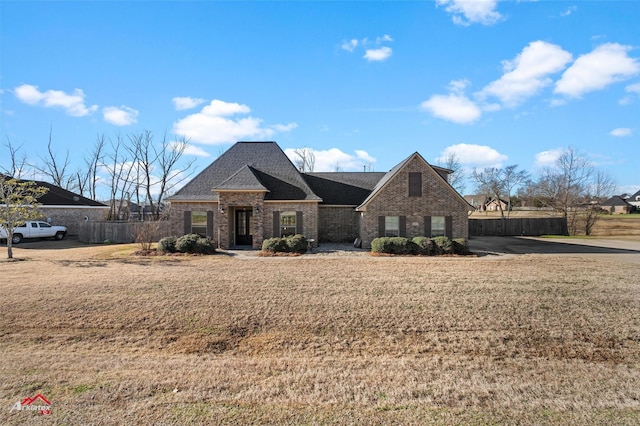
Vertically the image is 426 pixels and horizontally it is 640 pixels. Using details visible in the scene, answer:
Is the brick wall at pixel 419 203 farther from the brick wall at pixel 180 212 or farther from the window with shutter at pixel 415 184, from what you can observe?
the brick wall at pixel 180 212

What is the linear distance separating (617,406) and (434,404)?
2.91m

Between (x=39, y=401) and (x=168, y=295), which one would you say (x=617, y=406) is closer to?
(x=39, y=401)

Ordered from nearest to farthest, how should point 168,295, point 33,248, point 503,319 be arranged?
point 503,319 → point 168,295 → point 33,248

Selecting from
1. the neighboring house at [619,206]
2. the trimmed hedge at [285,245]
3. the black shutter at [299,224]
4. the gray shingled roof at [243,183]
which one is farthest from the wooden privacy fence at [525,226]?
the neighboring house at [619,206]

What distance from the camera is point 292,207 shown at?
20.1 m

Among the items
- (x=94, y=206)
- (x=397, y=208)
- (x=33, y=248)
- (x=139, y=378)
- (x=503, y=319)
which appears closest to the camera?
(x=139, y=378)

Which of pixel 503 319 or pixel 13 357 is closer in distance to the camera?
pixel 13 357

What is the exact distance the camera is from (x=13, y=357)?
22.7 ft

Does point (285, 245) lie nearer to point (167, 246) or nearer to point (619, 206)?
point (167, 246)

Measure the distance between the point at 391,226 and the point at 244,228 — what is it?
9279mm

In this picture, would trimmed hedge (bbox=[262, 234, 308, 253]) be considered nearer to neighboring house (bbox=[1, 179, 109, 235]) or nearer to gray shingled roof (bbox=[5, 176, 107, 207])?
neighboring house (bbox=[1, 179, 109, 235])

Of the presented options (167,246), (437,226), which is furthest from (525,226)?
(167,246)

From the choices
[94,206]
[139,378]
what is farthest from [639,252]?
[94,206]

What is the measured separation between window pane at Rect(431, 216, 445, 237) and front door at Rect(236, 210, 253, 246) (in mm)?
11132
